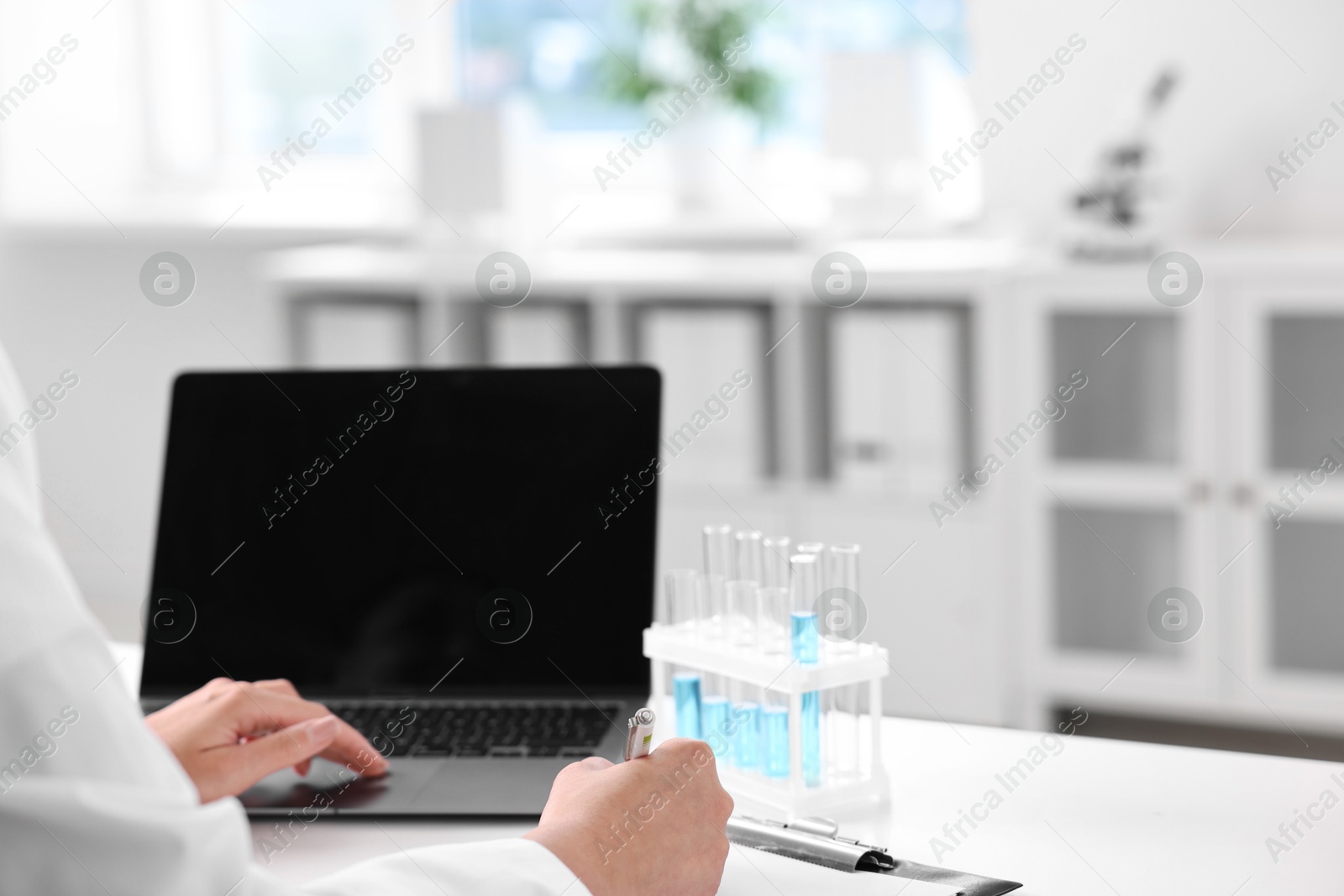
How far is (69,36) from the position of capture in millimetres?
3873

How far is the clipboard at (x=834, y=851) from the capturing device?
0.86m

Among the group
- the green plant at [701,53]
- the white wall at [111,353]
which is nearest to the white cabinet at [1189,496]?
the green plant at [701,53]

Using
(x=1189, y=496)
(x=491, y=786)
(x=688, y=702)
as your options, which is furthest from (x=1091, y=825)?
(x=1189, y=496)

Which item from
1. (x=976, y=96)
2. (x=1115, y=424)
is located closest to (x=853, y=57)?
(x=976, y=96)

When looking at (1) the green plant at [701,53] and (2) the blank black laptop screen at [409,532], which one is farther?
(1) the green plant at [701,53]

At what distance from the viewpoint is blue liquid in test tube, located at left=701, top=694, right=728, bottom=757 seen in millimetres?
1044

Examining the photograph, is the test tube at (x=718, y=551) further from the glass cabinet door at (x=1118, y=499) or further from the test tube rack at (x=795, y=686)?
the glass cabinet door at (x=1118, y=499)

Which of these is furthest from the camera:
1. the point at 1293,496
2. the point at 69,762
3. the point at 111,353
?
the point at 111,353

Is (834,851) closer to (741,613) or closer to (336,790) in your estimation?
(741,613)

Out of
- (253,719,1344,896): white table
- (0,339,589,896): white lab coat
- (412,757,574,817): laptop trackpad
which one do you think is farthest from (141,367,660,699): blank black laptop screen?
(0,339,589,896): white lab coat

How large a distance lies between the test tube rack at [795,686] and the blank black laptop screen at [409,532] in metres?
0.13

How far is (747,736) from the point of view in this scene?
1031mm

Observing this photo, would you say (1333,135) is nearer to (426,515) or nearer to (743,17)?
(743,17)

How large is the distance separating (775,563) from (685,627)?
0.09 m
